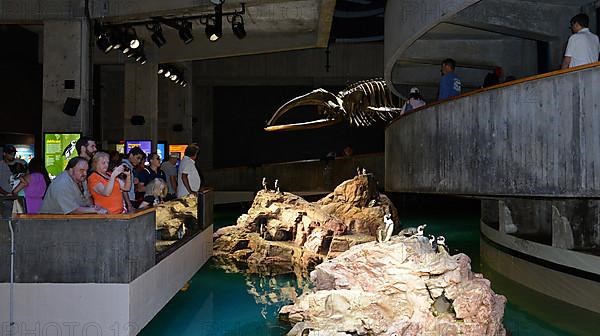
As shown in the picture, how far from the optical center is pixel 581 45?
6.08 metres

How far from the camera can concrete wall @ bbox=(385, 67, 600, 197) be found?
18.2 ft

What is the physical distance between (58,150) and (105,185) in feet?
11.7

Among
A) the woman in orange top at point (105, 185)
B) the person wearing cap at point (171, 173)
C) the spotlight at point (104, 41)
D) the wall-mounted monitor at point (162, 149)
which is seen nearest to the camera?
the woman in orange top at point (105, 185)

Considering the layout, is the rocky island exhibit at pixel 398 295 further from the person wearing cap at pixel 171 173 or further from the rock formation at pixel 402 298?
the person wearing cap at pixel 171 173

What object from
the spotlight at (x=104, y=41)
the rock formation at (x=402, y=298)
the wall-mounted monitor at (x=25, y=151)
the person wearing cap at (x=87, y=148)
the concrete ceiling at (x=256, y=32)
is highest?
the concrete ceiling at (x=256, y=32)

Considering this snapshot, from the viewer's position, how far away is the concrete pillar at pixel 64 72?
8.72 metres

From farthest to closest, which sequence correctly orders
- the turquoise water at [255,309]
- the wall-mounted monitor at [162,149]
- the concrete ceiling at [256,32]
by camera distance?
1. the wall-mounted monitor at [162,149]
2. the concrete ceiling at [256,32]
3. the turquoise water at [255,309]

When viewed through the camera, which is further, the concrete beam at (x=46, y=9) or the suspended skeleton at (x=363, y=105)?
the suspended skeleton at (x=363, y=105)

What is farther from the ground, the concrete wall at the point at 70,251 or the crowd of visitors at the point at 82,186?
the crowd of visitors at the point at 82,186

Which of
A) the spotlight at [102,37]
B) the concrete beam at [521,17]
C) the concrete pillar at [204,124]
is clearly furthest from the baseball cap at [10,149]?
the concrete pillar at [204,124]

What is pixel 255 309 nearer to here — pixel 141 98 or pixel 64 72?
pixel 64 72

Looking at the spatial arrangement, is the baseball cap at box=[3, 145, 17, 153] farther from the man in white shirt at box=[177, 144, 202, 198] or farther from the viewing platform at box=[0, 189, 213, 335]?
the viewing platform at box=[0, 189, 213, 335]

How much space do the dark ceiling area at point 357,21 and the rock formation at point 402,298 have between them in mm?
12373

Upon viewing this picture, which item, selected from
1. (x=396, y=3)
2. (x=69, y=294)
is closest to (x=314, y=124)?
(x=396, y=3)
